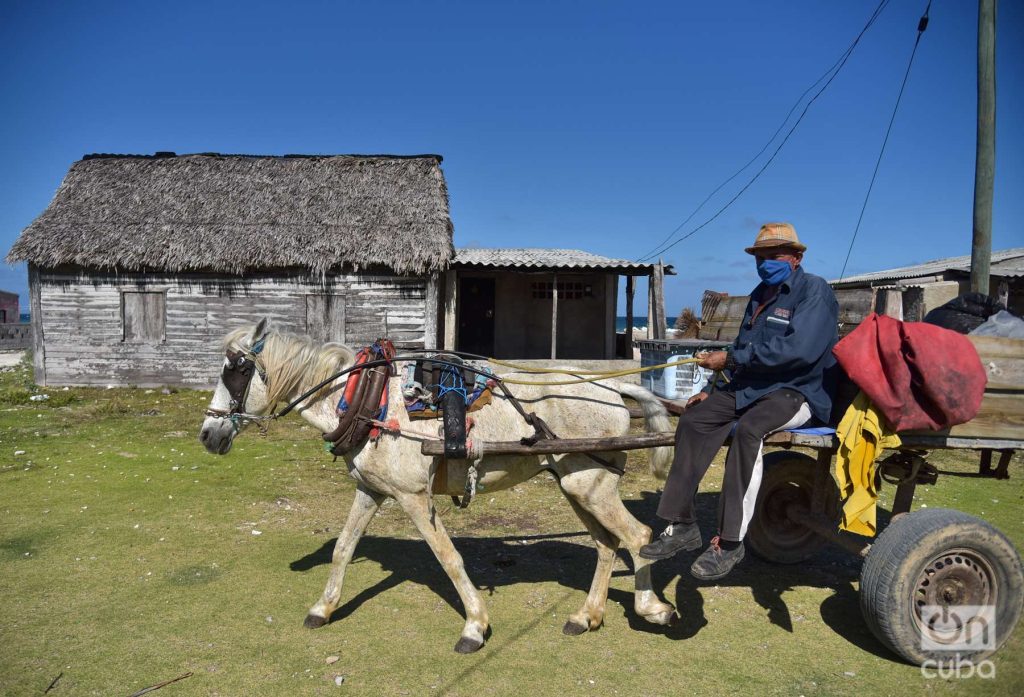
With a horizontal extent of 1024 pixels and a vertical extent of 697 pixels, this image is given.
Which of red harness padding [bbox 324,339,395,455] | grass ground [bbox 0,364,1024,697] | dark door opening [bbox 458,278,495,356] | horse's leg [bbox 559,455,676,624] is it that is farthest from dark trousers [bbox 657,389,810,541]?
dark door opening [bbox 458,278,495,356]

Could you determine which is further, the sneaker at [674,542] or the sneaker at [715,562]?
the sneaker at [674,542]

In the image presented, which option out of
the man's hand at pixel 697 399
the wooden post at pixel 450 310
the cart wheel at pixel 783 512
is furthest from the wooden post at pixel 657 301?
the man's hand at pixel 697 399

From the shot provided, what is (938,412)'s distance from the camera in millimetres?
3465

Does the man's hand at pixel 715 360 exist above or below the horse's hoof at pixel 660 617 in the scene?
above

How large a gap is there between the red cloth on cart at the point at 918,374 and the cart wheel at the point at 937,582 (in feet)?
2.01

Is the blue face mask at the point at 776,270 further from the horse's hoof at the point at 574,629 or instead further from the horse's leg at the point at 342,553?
the horse's leg at the point at 342,553

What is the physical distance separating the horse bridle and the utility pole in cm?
797

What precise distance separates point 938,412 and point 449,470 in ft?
9.61

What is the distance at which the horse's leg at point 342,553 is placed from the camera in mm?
4117

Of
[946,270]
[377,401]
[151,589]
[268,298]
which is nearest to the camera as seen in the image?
[377,401]

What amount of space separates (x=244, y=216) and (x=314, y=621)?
14.1 meters

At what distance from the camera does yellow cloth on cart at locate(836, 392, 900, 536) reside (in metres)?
3.46

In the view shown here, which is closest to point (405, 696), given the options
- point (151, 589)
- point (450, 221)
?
point (151, 589)

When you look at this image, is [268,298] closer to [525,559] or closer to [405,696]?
[525,559]
